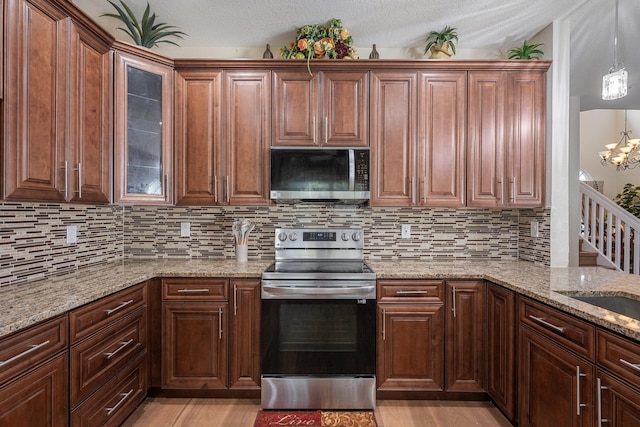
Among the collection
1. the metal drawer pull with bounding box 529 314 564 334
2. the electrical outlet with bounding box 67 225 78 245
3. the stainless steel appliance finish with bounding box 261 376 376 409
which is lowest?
the stainless steel appliance finish with bounding box 261 376 376 409

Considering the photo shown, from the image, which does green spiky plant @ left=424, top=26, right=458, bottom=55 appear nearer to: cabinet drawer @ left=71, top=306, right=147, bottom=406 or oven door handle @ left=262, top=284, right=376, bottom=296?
oven door handle @ left=262, top=284, right=376, bottom=296

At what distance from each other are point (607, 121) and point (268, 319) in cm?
1043

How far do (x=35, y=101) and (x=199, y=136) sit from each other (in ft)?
3.38

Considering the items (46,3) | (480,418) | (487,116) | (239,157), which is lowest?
(480,418)

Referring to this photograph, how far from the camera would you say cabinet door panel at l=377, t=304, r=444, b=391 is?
2.28 m

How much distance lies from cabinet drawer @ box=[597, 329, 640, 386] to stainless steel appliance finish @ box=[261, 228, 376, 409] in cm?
117

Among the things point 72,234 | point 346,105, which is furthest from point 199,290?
point 346,105

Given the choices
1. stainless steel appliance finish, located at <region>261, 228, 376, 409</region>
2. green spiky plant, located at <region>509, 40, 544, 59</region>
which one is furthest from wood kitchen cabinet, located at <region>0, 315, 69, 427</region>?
green spiky plant, located at <region>509, 40, 544, 59</region>

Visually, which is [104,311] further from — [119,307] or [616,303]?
[616,303]

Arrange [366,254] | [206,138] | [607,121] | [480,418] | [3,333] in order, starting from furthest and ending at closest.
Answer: [607,121] → [366,254] → [206,138] → [480,418] → [3,333]

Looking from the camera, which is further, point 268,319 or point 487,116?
point 487,116

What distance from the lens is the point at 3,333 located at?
1184mm

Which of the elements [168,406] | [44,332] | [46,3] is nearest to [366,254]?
[168,406]

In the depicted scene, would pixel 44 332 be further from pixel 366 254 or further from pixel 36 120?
pixel 366 254
